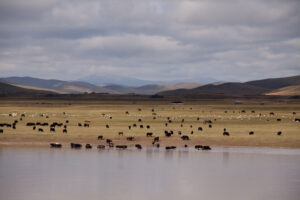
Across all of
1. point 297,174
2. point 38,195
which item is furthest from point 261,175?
point 38,195

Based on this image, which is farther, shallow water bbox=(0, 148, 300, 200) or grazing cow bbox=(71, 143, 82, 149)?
grazing cow bbox=(71, 143, 82, 149)

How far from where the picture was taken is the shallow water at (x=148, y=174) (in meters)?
20.2

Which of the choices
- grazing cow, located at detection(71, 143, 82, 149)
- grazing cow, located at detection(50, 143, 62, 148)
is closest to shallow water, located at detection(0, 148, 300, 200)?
grazing cow, located at detection(71, 143, 82, 149)

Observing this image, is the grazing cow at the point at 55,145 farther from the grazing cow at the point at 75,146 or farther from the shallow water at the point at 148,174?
the shallow water at the point at 148,174

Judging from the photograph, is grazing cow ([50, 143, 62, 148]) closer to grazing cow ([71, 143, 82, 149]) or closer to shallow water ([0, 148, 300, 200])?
grazing cow ([71, 143, 82, 149])

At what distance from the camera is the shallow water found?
2022 centimetres

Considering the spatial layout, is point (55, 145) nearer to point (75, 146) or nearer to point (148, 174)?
point (75, 146)

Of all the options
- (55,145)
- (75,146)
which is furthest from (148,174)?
(55,145)

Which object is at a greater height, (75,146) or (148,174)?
(75,146)

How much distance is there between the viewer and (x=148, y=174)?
24.8m

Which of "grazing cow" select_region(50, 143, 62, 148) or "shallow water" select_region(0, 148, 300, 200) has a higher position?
"grazing cow" select_region(50, 143, 62, 148)

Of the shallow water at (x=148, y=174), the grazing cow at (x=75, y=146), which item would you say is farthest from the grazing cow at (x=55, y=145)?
the shallow water at (x=148, y=174)

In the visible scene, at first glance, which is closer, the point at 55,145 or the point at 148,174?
the point at 148,174

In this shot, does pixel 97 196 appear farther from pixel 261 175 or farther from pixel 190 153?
pixel 190 153
